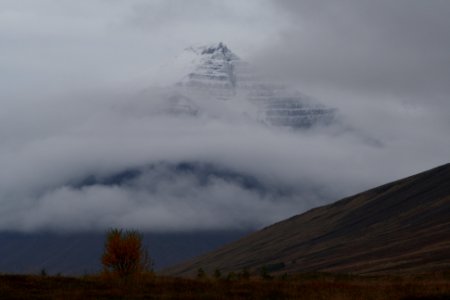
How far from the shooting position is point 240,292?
42.2 m

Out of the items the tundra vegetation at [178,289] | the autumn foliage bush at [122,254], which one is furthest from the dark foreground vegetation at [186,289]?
the autumn foliage bush at [122,254]

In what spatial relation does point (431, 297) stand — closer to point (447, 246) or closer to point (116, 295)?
point (116, 295)

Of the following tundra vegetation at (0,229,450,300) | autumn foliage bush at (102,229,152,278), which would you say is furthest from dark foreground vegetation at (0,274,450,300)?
autumn foliage bush at (102,229,152,278)

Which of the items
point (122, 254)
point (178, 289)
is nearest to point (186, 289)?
point (178, 289)

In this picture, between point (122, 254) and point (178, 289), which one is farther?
point (122, 254)

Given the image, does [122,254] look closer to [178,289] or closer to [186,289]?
[178,289]

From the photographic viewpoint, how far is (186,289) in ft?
141

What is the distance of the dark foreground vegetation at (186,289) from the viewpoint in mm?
39594

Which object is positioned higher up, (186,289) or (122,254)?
(122,254)

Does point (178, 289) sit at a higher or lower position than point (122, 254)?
lower

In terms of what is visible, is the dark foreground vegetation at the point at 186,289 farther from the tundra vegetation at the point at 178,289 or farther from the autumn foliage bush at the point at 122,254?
the autumn foliage bush at the point at 122,254

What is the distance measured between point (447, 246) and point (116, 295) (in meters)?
166

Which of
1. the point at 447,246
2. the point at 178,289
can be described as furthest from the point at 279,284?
the point at 447,246

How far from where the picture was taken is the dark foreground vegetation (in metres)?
39.6
